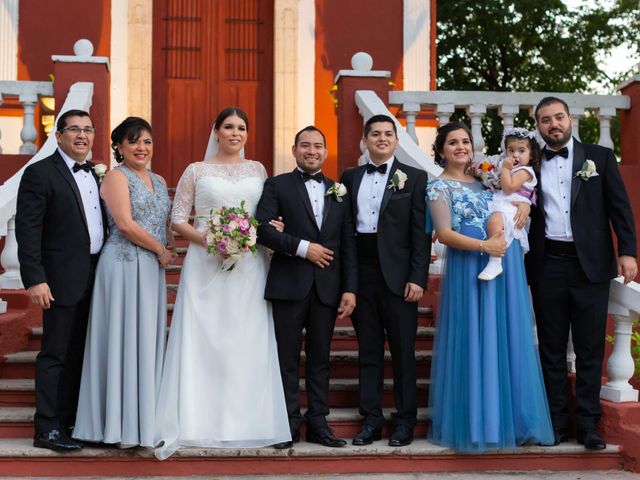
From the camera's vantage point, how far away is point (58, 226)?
4.61 metres

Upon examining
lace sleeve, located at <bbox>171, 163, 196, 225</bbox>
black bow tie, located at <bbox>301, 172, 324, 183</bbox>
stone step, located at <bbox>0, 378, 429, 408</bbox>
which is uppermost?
black bow tie, located at <bbox>301, 172, 324, 183</bbox>

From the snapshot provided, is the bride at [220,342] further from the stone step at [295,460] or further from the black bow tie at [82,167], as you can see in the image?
the black bow tie at [82,167]

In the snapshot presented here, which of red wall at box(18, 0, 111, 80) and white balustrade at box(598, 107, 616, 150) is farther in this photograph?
red wall at box(18, 0, 111, 80)

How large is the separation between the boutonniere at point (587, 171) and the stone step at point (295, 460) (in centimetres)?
153

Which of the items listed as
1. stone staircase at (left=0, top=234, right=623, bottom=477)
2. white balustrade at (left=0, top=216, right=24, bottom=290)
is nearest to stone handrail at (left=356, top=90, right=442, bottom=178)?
stone staircase at (left=0, top=234, right=623, bottom=477)

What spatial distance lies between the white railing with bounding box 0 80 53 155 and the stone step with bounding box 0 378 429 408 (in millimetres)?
2599

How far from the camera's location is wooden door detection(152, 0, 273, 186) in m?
9.52

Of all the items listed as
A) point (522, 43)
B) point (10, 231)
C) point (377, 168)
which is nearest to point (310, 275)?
point (377, 168)

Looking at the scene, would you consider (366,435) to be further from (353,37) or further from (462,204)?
(353,37)

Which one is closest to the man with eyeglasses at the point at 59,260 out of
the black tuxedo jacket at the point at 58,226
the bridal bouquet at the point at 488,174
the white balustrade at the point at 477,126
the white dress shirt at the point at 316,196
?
the black tuxedo jacket at the point at 58,226

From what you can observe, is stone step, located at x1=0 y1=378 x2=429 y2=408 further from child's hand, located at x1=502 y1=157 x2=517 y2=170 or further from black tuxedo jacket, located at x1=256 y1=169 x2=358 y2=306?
child's hand, located at x1=502 y1=157 x2=517 y2=170

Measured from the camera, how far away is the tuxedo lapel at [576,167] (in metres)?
4.84

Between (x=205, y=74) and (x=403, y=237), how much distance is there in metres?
5.42

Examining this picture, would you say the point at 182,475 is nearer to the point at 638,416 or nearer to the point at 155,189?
the point at 155,189
